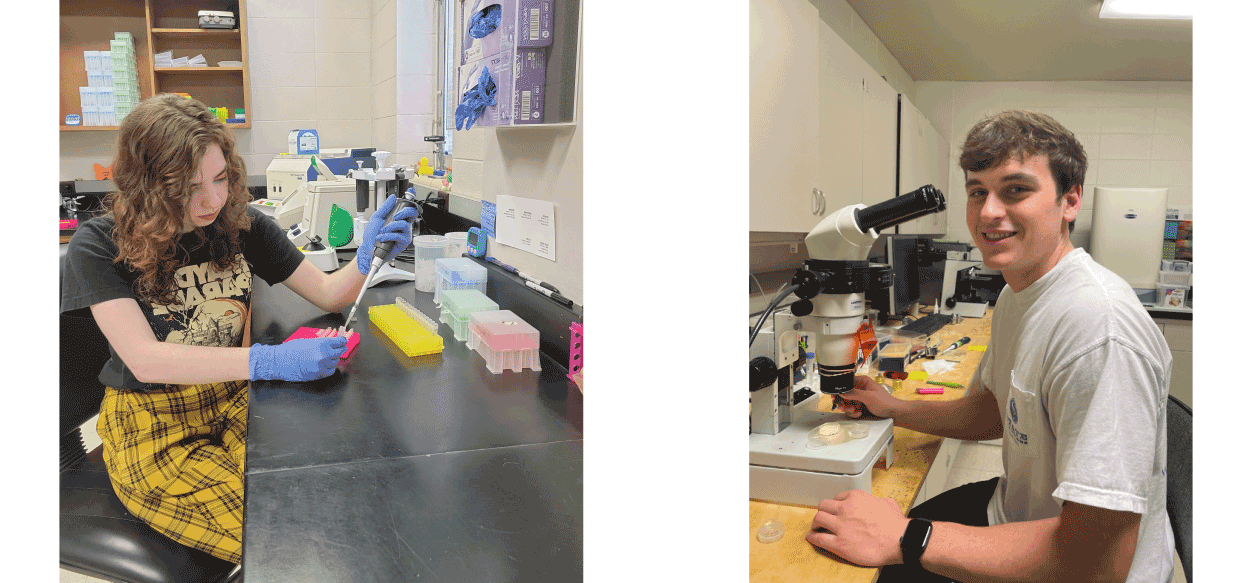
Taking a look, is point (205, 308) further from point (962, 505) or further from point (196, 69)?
point (962, 505)

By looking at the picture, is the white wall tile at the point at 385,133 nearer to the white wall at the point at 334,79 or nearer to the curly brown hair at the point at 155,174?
the white wall at the point at 334,79

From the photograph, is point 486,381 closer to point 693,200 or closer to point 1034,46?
point 693,200

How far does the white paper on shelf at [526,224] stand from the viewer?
1.34m

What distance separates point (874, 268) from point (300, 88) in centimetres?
167

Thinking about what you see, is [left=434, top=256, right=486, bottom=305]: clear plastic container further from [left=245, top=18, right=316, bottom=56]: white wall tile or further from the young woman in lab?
[left=245, top=18, right=316, bottom=56]: white wall tile

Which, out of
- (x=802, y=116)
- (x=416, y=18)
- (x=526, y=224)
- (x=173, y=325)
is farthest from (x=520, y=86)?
(x=416, y=18)

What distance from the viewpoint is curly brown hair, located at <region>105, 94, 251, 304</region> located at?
1.06 m

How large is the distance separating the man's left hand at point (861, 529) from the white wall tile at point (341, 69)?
187cm

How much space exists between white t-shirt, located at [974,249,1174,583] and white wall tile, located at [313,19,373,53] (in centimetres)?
191

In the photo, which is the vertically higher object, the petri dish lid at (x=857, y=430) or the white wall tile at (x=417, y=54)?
the white wall tile at (x=417, y=54)

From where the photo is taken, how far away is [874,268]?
3.05 feet

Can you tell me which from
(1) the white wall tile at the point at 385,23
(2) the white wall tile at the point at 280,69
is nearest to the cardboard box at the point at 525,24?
(2) the white wall tile at the point at 280,69

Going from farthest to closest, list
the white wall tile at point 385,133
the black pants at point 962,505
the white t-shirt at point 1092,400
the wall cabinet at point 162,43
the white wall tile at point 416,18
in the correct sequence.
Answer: the white wall tile at point 416,18 < the white wall tile at point 385,133 < the black pants at point 962,505 < the wall cabinet at point 162,43 < the white t-shirt at point 1092,400

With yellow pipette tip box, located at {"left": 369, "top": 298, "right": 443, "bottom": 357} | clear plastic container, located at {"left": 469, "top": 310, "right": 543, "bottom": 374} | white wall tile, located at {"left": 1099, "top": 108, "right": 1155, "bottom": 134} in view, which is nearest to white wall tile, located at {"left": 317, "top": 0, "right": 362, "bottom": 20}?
yellow pipette tip box, located at {"left": 369, "top": 298, "right": 443, "bottom": 357}
